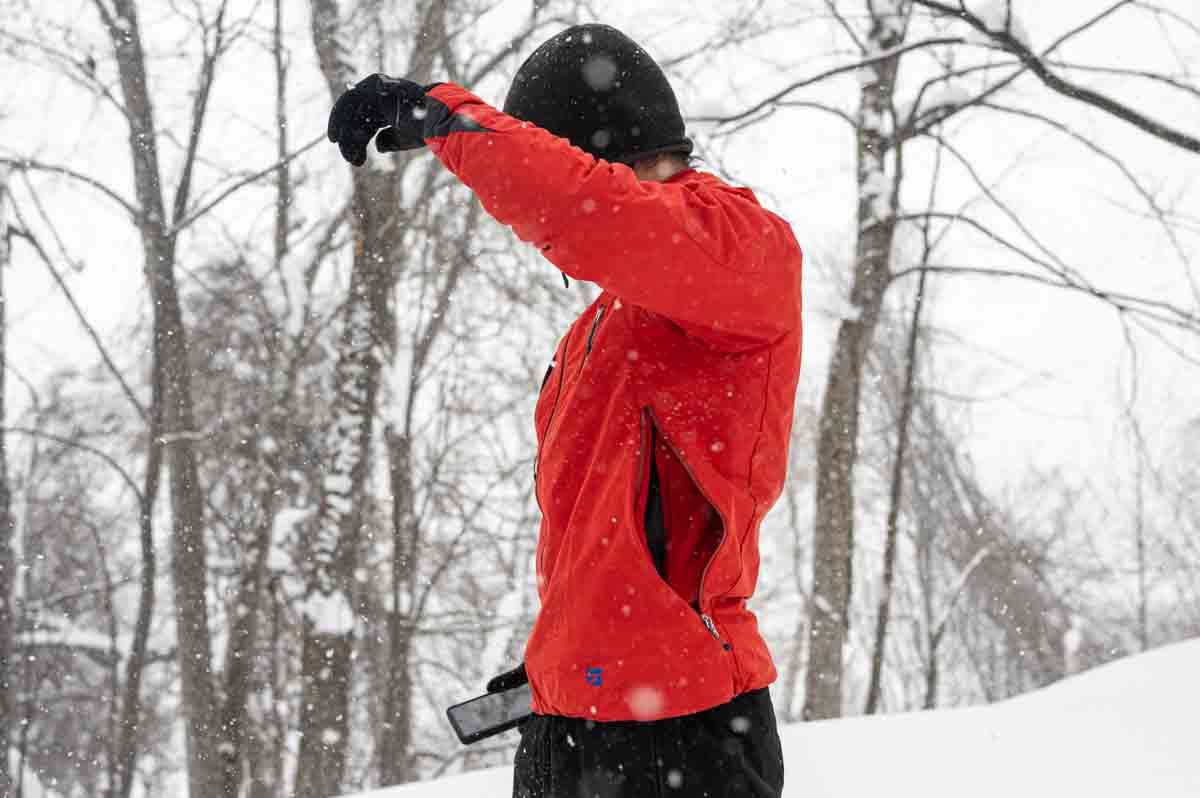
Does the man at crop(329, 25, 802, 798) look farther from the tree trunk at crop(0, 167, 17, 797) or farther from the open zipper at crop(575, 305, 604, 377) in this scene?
the tree trunk at crop(0, 167, 17, 797)

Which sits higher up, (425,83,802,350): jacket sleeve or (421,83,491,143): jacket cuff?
(421,83,491,143): jacket cuff

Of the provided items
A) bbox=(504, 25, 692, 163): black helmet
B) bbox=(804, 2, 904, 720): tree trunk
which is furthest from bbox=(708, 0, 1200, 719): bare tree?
bbox=(504, 25, 692, 163): black helmet

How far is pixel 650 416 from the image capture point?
124cm

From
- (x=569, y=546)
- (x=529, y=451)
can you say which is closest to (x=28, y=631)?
(x=529, y=451)

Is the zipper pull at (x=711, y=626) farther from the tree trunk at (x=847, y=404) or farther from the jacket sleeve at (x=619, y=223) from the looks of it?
the tree trunk at (x=847, y=404)

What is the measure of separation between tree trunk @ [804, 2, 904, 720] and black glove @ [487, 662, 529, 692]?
16.2 ft

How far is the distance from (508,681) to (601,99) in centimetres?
93

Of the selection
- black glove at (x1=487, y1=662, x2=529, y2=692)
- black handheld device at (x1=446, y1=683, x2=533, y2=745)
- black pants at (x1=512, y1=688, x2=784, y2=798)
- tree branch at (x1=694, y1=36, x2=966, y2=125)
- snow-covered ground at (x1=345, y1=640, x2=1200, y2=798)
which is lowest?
snow-covered ground at (x1=345, y1=640, x2=1200, y2=798)

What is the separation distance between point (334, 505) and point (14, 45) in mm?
4654

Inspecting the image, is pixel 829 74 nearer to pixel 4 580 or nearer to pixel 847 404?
pixel 847 404

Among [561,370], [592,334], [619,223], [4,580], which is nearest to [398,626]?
[4,580]

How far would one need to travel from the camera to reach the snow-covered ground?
291cm

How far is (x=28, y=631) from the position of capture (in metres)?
10.3

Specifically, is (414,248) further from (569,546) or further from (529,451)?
(569,546)
